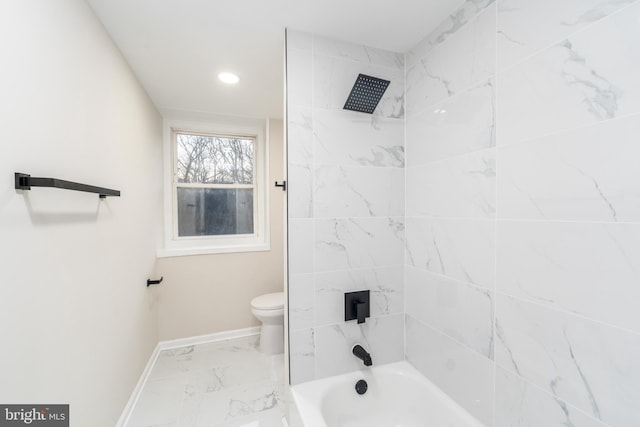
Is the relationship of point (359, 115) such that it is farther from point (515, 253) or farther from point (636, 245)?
point (636, 245)

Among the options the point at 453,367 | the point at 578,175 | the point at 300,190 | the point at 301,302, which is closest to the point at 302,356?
the point at 301,302

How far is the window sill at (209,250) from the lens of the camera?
2.45 m

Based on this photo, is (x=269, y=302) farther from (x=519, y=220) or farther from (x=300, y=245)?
(x=519, y=220)

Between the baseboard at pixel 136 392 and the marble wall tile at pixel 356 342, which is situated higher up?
the marble wall tile at pixel 356 342

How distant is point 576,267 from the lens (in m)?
0.83

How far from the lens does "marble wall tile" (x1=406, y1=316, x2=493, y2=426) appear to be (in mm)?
1140

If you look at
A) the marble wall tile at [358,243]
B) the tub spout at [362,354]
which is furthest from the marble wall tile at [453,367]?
the marble wall tile at [358,243]

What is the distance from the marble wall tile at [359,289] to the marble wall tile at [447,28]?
1.29 meters

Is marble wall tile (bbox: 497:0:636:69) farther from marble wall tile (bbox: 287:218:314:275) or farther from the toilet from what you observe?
the toilet

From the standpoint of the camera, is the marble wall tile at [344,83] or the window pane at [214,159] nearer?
the marble wall tile at [344,83]

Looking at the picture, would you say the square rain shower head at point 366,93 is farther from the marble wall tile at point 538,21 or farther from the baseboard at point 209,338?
the baseboard at point 209,338

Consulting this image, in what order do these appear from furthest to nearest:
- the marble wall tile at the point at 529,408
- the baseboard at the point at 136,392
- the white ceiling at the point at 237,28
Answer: the baseboard at the point at 136,392, the white ceiling at the point at 237,28, the marble wall tile at the point at 529,408

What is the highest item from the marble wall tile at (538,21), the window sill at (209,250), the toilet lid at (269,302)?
the marble wall tile at (538,21)

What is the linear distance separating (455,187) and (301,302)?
102 centimetres
